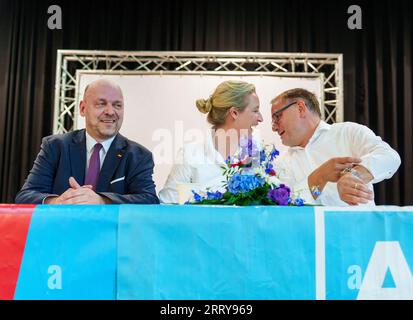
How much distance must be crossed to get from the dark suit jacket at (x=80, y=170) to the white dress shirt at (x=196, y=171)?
40 centimetres

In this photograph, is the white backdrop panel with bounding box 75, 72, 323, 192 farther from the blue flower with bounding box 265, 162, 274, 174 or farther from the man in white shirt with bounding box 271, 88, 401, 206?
the blue flower with bounding box 265, 162, 274, 174

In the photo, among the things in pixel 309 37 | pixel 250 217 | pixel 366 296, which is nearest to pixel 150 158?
pixel 250 217

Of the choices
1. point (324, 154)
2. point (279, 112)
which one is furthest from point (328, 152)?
point (279, 112)

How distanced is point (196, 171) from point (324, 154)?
Result: 2.77 feet

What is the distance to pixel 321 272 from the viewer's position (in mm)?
1413

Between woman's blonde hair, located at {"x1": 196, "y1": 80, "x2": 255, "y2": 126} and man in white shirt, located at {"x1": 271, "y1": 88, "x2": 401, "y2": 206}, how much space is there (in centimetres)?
36

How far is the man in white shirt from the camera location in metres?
2.51

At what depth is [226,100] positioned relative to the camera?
3.15 metres

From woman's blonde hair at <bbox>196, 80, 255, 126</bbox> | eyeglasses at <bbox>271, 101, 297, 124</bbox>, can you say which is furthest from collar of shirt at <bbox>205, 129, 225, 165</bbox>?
eyeglasses at <bbox>271, 101, 297, 124</bbox>

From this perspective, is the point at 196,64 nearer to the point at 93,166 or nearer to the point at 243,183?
A: the point at 93,166

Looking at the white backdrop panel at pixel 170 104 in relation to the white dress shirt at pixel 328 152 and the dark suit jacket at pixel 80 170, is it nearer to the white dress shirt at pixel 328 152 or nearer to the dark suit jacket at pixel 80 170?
the white dress shirt at pixel 328 152

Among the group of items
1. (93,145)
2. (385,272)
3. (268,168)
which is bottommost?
(385,272)

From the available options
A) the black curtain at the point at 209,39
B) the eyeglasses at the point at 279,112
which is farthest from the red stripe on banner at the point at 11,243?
the black curtain at the point at 209,39
